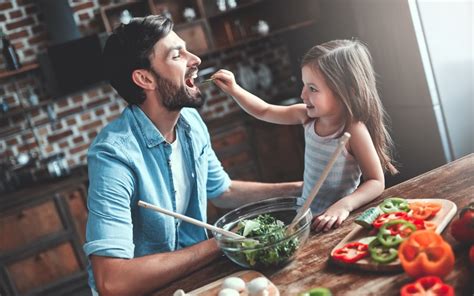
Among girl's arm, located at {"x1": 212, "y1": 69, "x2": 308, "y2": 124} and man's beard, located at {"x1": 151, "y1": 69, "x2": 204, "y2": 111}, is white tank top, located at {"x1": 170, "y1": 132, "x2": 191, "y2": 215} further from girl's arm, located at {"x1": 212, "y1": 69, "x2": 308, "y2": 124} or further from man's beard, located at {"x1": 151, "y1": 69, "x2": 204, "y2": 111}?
girl's arm, located at {"x1": 212, "y1": 69, "x2": 308, "y2": 124}

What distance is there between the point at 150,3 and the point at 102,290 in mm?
3056

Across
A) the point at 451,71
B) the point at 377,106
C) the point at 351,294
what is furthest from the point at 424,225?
the point at 451,71

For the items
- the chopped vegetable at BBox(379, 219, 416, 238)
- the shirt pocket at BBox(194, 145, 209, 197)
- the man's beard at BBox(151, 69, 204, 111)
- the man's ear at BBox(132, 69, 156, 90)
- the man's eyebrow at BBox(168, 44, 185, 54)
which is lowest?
the chopped vegetable at BBox(379, 219, 416, 238)

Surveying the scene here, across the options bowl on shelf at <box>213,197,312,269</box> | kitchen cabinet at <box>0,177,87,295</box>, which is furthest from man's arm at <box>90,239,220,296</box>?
kitchen cabinet at <box>0,177,87,295</box>

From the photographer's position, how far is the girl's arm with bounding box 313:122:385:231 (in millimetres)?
1311

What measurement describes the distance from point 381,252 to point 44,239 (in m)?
2.87

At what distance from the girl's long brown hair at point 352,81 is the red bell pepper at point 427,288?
848 mm

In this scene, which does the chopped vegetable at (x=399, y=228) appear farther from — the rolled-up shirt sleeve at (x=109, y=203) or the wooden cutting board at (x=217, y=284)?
the rolled-up shirt sleeve at (x=109, y=203)

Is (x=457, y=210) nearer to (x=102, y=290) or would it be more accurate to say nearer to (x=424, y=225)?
(x=424, y=225)

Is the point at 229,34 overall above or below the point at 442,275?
above

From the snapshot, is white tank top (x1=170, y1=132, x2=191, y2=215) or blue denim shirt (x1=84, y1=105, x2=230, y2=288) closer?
blue denim shirt (x1=84, y1=105, x2=230, y2=288)

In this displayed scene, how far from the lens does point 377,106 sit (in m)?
1.75

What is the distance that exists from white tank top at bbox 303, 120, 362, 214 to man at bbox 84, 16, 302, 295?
0.11 meters

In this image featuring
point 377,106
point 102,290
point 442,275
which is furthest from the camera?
point 377,106
